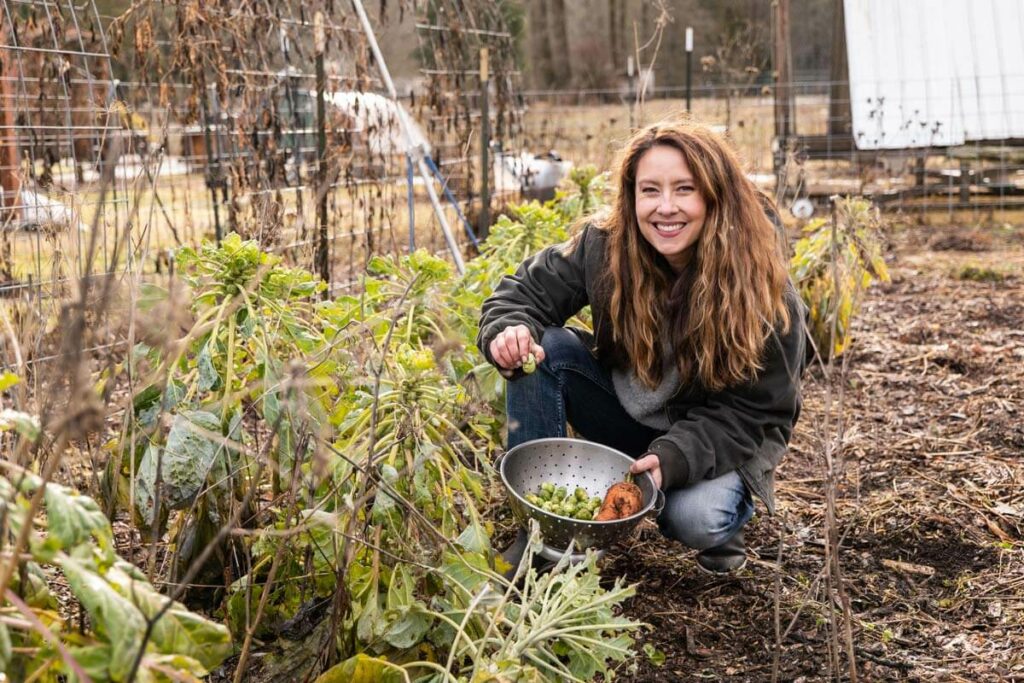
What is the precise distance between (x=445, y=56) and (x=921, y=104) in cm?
487

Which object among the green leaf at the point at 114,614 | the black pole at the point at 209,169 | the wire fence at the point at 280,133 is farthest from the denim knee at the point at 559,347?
the black pole at the point at 209,169

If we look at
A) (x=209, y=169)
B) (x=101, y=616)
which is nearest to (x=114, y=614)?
(x=101, y=616)

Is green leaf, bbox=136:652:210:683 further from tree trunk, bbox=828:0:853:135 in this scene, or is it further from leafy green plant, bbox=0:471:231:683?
tree trunk, bbox=828:0:853:135

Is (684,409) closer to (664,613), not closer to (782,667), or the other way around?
(664,613)

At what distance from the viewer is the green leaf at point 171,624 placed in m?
1.00

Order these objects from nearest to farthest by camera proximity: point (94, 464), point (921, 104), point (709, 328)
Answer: point (94, 464), point (709, 328), point (921, 104)

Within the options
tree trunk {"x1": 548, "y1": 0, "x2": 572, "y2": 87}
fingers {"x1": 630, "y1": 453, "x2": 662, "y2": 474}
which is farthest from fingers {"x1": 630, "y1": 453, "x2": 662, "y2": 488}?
tree trunk {"x1": 548, "y1": 0, "x2": 572, "y2": 87}

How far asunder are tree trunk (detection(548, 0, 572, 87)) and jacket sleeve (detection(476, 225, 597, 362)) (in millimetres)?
17586

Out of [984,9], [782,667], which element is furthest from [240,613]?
[984,9]

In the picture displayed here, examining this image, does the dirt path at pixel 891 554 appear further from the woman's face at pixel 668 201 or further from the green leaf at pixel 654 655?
the woman's face at pixel 668 201

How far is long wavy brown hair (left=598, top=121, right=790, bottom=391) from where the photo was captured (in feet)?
7.60

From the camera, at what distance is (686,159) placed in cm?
233

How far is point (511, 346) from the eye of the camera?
231cm

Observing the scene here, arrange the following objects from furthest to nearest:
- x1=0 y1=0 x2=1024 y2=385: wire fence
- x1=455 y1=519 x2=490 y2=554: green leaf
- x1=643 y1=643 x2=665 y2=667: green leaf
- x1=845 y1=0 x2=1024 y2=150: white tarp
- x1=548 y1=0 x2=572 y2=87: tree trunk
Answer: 1. x1=548 y1=0 x2=572 y2=87: tree trunk
2. x1=845 y1=0 x2=1024 y2=150: white tarp
3. x1=0 y1=0 x2=1024 y2=385: wire fence
4. x1=643 y1=643 x2=665 y2=667: green leaf
5. x1=455 y1=519 x2=490 y2=554: green leaf
